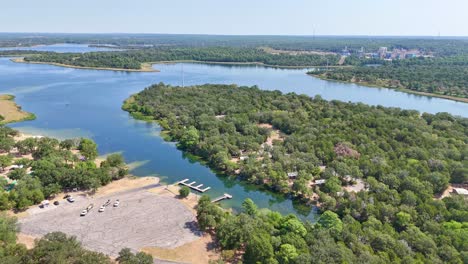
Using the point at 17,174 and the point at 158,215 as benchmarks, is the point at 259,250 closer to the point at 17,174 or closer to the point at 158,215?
the point at 158,215

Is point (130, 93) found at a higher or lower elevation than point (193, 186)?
higher

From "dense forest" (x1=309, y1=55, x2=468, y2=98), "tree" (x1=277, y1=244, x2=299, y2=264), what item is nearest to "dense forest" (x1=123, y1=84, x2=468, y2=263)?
"tree" (x1=277, y1=244, x2=299, y2=264)

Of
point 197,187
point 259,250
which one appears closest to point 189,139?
point 197,187

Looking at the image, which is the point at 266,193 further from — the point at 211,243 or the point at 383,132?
the point at 383,132

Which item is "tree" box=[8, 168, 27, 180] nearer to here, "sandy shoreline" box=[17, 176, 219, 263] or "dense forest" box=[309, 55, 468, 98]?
"sandy shoreline" box=[17, 176, 219, 263]

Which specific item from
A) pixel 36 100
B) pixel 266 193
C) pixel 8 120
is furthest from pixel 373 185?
pixel 36 100

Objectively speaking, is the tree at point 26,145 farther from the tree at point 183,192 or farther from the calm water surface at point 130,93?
the tree at point 183,192
